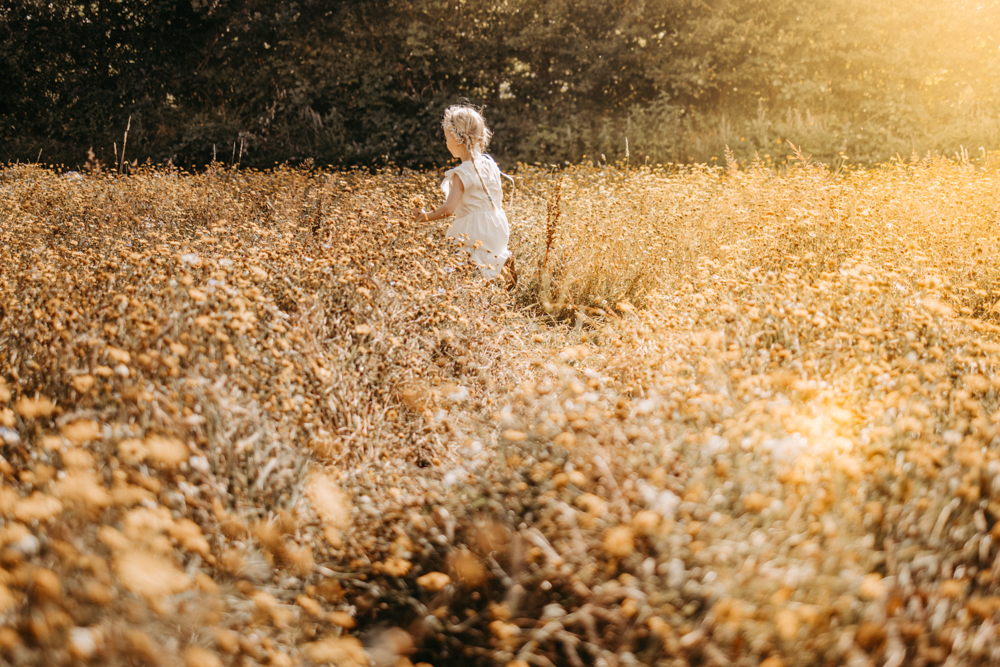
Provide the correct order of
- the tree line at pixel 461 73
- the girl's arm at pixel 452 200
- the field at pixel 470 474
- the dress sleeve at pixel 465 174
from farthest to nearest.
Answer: the tree line at pixel 461 73
the dress sleeve at pixel 465 174
the girl's arm at pixel 452 200
the field at pixel 470 474

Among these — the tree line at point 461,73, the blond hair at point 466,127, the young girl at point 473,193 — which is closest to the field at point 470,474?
the young girl at point 473,193

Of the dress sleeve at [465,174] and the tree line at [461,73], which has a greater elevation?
the tree line at [461,73]

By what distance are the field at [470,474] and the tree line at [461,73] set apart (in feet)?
27.8

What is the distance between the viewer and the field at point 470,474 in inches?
51.6

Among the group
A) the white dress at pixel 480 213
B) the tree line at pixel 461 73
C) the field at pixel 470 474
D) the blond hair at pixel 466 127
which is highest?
the tree line at pixel 461 73

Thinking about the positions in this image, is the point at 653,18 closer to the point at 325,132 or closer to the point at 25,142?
the point at 325,132

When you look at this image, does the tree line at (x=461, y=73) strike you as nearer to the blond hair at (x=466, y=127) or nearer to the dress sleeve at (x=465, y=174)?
the blond hair at (x=466, y=127)

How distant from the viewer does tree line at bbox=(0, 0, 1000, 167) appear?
1087 cm

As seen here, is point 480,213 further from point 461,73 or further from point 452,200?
point 461,73

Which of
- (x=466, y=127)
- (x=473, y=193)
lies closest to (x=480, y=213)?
(x=473, y=193)

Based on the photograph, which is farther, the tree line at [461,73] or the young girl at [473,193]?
the tree line at [461,73]

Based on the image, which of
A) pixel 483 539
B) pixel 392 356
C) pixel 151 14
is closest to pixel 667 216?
pixel 392 356

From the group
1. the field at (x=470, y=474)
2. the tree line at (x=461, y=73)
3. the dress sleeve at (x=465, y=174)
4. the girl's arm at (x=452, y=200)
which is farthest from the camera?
the tree line at (x=461, y=73)

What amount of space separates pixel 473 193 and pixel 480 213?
0.15 m
